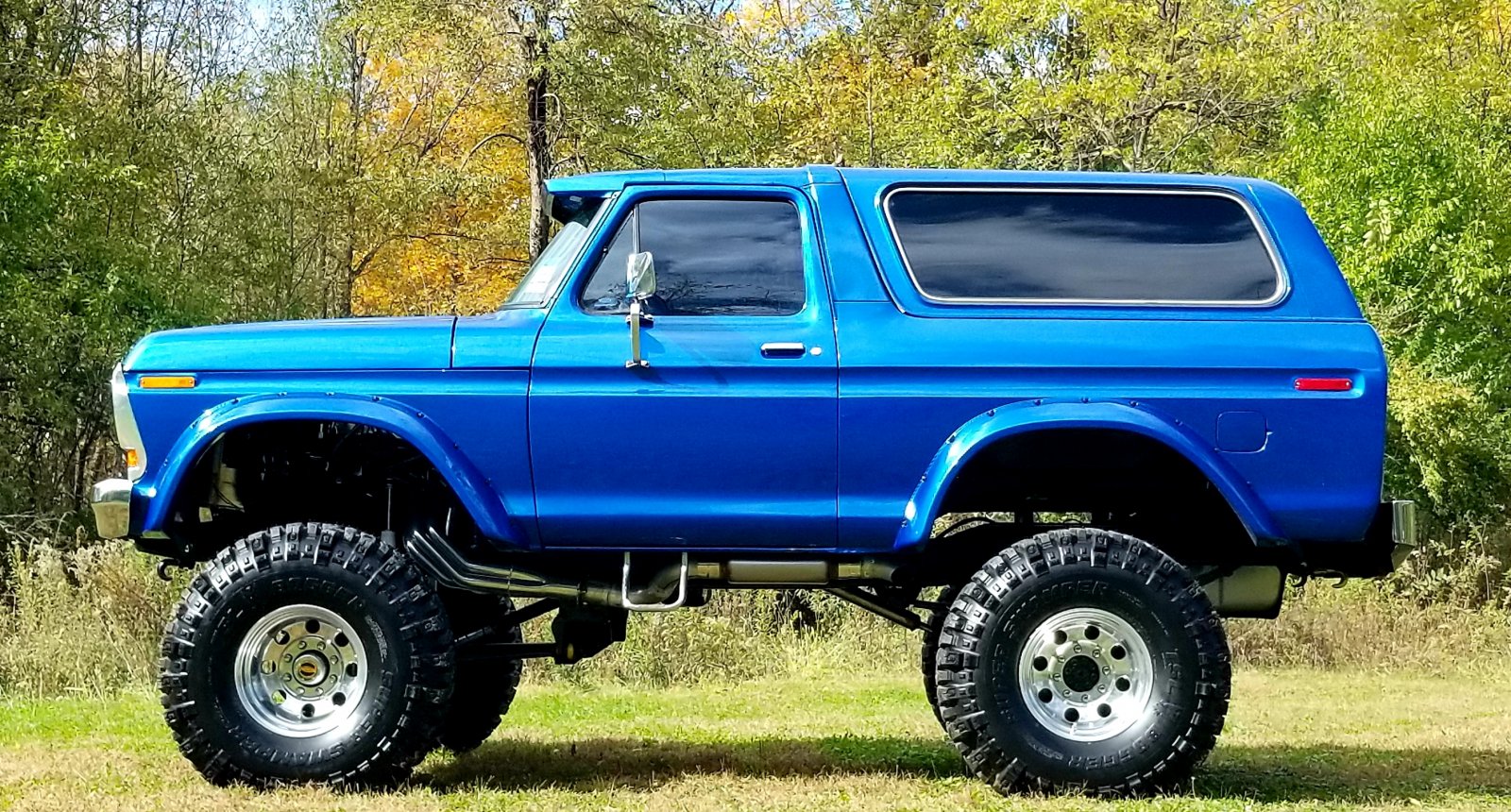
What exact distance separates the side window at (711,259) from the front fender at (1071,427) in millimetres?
833

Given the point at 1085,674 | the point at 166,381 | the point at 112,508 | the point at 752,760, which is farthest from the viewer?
the point at 752,760

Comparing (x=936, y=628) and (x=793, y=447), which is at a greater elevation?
(x=793, y=447)

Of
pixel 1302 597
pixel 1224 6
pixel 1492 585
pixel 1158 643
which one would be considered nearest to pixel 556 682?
pixel 1158 643

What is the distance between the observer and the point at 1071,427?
5938mm

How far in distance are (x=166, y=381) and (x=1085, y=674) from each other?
3636 millimetres

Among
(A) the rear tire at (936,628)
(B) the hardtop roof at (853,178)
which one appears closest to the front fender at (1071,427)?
(A) the rear tire at (936,628)

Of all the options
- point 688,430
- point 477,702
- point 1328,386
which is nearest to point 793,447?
point 688,430

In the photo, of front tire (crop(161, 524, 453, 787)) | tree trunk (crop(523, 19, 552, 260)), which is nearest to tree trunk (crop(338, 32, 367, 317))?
tree trunk (crop(523, 19, 552, 260))

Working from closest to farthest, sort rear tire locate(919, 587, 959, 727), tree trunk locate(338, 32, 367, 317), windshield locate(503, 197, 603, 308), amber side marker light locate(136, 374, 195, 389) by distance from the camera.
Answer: amber side marker light locate(136, 374, 195, 389), windshield locate(503, 197, 603, 308), rear tire locate(919, 587, 959, 727), tree trunk locate(338, 32, 367, 317)

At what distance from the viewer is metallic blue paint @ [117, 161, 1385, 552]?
5957mm

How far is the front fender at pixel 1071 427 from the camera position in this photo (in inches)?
232

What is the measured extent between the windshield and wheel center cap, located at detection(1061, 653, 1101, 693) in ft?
8.01

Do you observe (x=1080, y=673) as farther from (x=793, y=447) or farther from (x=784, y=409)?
(x=784, y=409)

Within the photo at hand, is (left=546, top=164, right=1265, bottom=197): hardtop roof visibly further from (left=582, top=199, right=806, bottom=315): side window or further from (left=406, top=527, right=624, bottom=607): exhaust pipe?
(left=406, top=527, right=624, bottom=607): exhaust pipe
